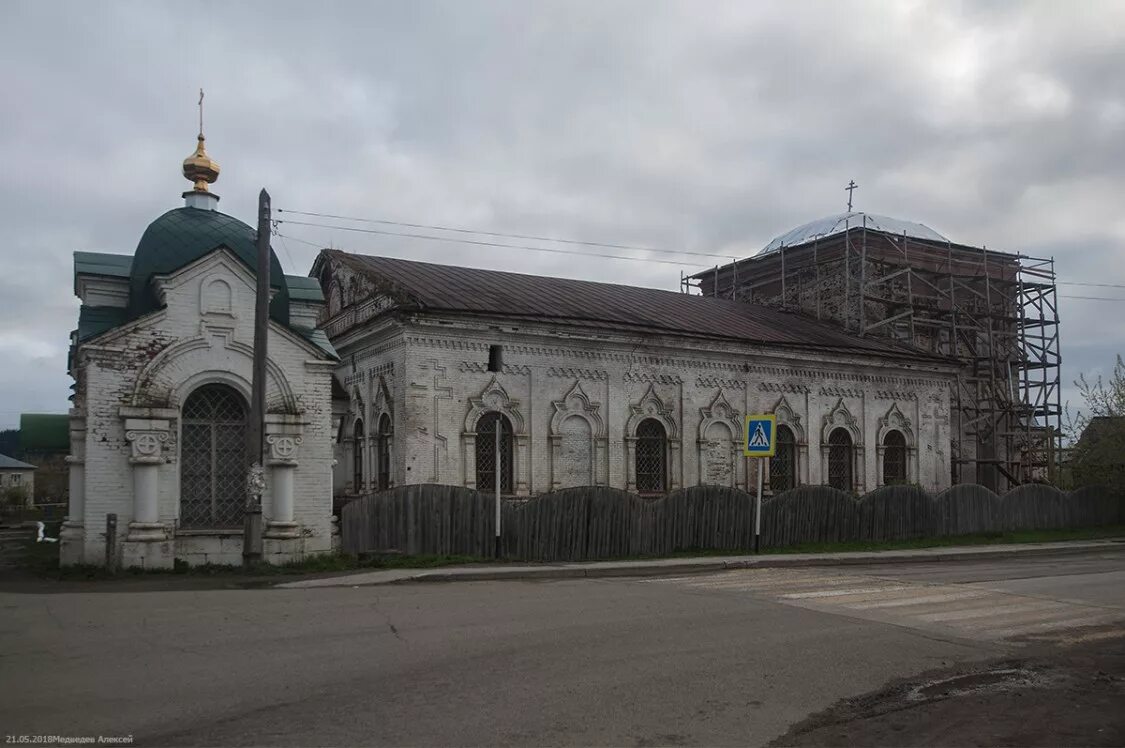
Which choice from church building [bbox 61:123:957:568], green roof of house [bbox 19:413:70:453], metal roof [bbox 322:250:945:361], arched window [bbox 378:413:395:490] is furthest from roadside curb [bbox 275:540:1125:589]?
green roof of house [bbox 19:413:70:453]

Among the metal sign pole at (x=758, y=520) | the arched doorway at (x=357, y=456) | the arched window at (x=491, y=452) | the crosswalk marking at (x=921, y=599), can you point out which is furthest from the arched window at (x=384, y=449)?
the crosswalk marking at (x=921, y=599)

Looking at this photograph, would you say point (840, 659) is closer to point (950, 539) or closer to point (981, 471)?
point (950, 539)

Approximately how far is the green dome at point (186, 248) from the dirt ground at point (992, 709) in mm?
13596

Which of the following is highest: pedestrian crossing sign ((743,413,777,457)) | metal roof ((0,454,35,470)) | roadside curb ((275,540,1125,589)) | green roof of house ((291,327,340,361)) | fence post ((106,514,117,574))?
green roof of house ((291,327,340,361))

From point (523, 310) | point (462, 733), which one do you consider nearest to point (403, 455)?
point (523, 310)

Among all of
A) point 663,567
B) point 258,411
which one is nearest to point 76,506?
point 258,411

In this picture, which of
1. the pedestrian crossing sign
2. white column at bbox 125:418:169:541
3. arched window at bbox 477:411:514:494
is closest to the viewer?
white column at bbox 125:418:169:541

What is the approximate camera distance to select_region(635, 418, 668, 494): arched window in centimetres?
2558

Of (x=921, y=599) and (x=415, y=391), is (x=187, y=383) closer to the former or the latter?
(x=415, y=391)

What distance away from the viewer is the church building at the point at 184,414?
16516 millimetres

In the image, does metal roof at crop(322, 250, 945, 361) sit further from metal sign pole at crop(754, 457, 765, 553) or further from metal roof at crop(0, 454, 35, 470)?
metal roof at crop(0, 454, 35, 470)

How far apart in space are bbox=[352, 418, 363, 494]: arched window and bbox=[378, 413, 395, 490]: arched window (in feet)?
3.69

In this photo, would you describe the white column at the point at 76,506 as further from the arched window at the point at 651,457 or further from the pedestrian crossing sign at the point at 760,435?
the arched window at the point at 651,457

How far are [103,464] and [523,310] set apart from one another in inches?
408
